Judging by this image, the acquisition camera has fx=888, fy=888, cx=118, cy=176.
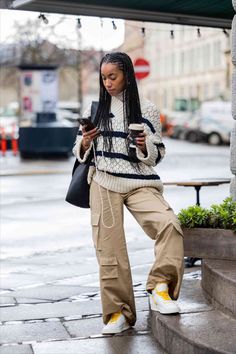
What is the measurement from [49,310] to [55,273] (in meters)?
1.85

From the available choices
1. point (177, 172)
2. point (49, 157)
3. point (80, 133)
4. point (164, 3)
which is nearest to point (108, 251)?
point (80, 133)

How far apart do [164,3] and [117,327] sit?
171 inches

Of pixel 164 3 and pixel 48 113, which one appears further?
pixel 48 113

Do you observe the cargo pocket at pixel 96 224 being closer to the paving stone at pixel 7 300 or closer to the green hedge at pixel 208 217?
the green hedge at pixel 208 217

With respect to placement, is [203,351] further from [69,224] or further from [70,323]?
[69,224]

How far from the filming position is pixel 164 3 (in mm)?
9391

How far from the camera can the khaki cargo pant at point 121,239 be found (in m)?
5.92

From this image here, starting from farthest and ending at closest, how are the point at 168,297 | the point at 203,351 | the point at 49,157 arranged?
1. the point at 49,157
2. the point at 168,297
3. the point at 203,351

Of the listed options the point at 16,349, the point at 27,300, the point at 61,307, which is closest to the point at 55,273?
the point at 27,300

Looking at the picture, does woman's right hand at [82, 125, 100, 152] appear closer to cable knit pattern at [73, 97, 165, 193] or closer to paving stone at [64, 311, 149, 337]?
cable knit pattern at [73, 97, 165, 193]

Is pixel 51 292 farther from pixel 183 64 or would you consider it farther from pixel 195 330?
pixel 183 64

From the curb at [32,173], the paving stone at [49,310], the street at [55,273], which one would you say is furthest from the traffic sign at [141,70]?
the paving stone at [49,310]

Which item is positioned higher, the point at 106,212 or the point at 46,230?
the point at 106,212

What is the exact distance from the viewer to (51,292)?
26.5ft
